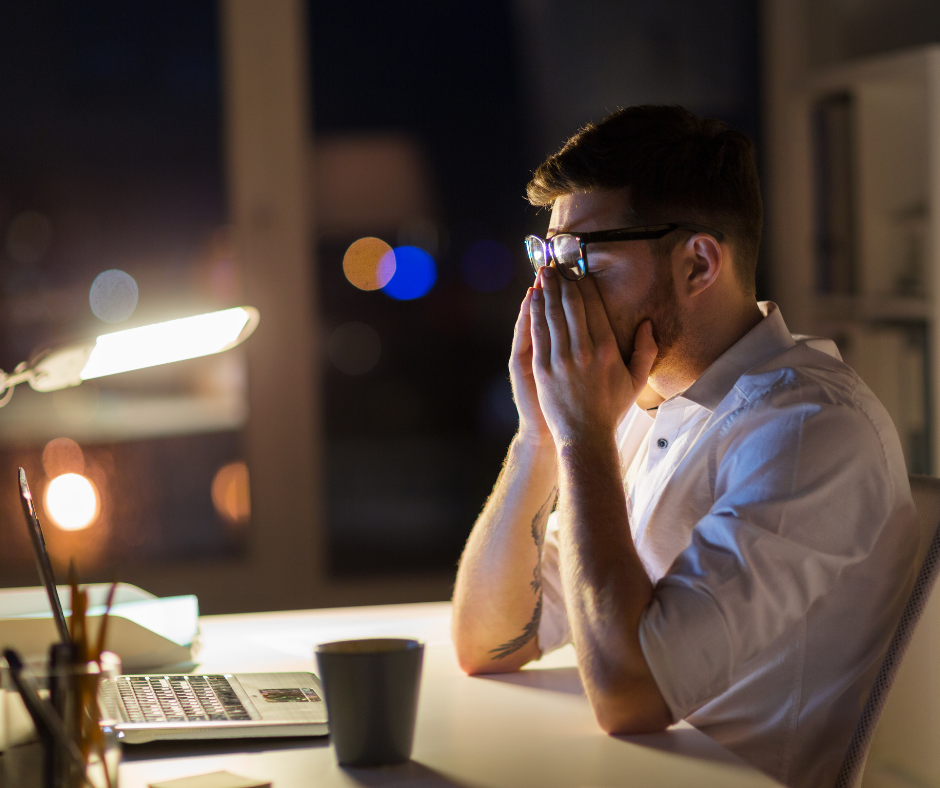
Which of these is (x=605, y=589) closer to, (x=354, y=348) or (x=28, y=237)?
(x=354, y=348)

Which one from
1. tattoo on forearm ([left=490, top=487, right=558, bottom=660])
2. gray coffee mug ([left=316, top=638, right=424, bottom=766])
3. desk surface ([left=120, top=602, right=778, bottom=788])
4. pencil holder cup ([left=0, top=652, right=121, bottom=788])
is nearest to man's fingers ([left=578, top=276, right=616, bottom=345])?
tattoo on forearm ([left=490, top=487, right=558, bottom=660])

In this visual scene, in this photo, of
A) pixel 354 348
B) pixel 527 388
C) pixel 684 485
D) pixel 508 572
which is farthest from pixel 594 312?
pixel 354 348

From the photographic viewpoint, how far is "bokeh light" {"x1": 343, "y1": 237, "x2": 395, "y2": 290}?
3.63m

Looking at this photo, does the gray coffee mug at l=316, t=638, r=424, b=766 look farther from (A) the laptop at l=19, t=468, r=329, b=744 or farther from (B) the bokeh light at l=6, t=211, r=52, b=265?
(B) the bokeh light at l=6, t=211, r=52, b=265

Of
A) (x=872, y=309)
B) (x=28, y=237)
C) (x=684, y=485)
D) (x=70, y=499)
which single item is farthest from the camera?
(x=28, y=237)

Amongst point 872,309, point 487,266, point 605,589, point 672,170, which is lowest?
point 605,589

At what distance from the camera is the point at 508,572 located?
55.7 inches

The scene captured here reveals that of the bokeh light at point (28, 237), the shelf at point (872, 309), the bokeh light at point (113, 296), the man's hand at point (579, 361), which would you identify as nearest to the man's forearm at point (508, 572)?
the man's hand at point (579, 361)

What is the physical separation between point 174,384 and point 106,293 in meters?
0.39

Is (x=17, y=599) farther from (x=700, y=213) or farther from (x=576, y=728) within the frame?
(x=700, y=213)

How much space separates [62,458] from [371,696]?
280cm

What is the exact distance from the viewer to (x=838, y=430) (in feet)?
3.71

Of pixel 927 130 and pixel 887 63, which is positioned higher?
pixel 887 63

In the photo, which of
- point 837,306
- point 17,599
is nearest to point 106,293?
point 17,599
